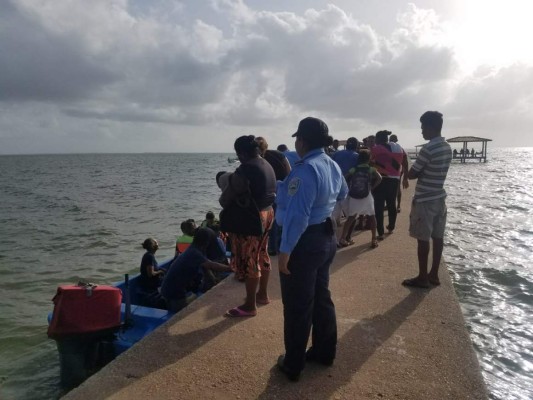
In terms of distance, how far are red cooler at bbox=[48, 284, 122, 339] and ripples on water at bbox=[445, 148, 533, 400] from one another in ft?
13.5

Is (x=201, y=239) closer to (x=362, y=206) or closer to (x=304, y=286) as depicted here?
(x=304, y=286)

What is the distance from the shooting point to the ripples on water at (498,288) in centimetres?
460

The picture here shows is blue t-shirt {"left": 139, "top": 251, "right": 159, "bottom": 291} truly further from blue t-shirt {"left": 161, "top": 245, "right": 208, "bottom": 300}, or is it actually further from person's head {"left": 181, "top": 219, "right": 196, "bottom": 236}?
blue t-shirt {"left": 161, "top": 245, "right": 208, "bottom": 300}

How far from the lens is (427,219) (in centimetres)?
469

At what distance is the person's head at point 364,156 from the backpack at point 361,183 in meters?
0.12

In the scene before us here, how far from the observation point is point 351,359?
346 cm

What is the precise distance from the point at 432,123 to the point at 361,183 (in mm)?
2335

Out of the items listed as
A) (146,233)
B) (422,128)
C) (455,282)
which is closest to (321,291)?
(422,128)

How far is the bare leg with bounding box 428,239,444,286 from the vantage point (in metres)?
4.91

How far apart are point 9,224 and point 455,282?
1897 cm

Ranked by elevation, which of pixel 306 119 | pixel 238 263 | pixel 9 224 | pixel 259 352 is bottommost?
pixel 9 224

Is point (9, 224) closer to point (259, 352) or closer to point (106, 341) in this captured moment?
point (106, 341)

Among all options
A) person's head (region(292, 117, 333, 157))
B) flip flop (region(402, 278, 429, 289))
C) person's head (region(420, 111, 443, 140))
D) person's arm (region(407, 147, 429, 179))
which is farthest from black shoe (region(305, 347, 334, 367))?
person's head (region(420, 111, 443, 140))

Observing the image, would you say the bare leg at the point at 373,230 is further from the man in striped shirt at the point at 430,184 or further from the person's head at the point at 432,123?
the person's head at the point at 432,123
